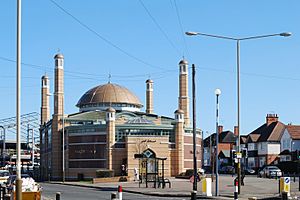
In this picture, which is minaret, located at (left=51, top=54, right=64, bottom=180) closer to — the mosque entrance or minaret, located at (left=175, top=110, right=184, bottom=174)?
minaret, located at (left=175, top=110, right=184, bottom=174)

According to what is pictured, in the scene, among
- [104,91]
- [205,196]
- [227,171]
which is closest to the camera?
[205,196]

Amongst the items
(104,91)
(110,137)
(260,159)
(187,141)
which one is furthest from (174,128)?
(260,159)

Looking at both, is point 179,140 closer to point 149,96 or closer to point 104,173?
point 104,173

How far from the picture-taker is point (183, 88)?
98062mm

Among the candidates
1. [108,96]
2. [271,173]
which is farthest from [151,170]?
[108,96]

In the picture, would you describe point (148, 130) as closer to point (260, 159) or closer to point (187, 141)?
point (187, 141)

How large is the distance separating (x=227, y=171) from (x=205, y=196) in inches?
2924

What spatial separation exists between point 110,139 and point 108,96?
850 inches

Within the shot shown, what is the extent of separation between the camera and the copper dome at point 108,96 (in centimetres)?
10538

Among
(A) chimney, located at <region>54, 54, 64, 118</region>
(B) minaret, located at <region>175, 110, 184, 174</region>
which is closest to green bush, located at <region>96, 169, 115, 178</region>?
(B) minaret, located at <region>175, 110, 184, 174</region>

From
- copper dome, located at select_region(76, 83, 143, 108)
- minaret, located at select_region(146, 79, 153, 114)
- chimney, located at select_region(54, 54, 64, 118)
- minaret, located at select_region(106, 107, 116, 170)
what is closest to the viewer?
minaret, located at select_region(106, 107, 116, 170)

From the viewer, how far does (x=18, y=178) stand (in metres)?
19.4

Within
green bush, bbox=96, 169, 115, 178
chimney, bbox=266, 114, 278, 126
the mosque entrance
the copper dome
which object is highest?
A: the copper dome

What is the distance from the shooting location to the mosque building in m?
84.4
